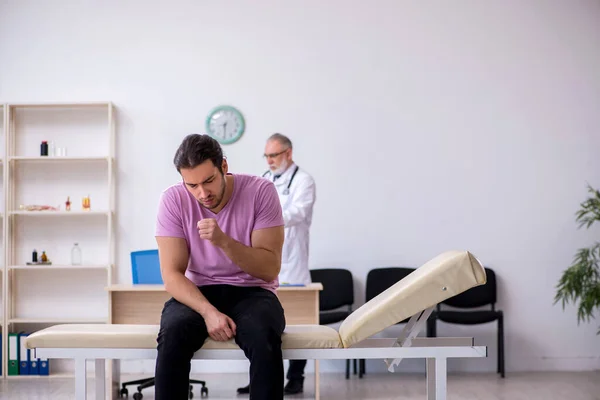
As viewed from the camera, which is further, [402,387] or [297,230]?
[402,387]

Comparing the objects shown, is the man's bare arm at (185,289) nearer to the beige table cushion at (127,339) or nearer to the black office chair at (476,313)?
the beige table cushion at (127,339)

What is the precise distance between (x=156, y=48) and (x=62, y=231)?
1427 millimetres

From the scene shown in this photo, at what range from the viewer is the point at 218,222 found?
97.3 inches

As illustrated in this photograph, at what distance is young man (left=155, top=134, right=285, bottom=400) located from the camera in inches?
87.7

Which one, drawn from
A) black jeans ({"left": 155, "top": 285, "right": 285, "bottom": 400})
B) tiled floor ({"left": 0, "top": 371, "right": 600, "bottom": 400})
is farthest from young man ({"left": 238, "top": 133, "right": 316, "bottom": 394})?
black jeans ({"left": 155, "top": 285, "right": 285, "bottom": 400})

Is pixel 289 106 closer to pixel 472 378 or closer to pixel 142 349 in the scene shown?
pixel 472 378

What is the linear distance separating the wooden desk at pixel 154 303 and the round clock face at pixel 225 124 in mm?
1619

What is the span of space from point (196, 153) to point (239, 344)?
2.02 ft

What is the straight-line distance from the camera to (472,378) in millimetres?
4793

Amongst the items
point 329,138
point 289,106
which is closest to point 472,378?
point 329,138

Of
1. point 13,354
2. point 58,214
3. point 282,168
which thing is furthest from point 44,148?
point 282,168

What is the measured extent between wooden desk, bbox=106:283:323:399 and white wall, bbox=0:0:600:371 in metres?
1.39

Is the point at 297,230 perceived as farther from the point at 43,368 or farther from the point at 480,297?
the point at 43,368

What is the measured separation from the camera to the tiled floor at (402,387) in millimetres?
4191
